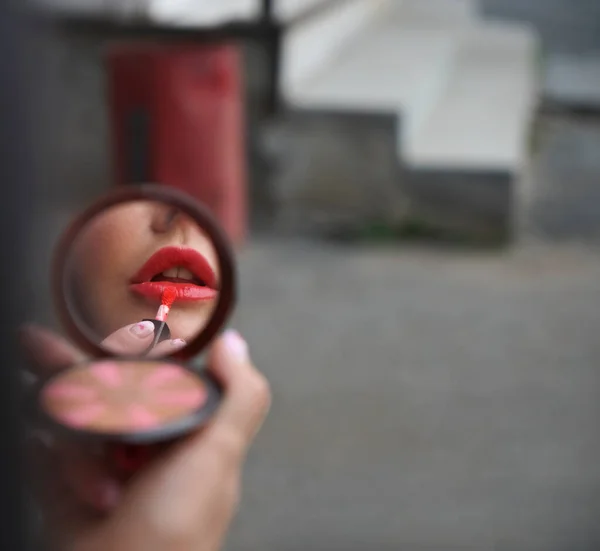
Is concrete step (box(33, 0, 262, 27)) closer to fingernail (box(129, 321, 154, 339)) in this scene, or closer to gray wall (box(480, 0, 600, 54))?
fingernail (box(129, 321, 154, 339))

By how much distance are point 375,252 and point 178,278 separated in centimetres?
241

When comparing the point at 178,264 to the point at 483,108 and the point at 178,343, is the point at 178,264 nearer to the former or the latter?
the point at 178,343

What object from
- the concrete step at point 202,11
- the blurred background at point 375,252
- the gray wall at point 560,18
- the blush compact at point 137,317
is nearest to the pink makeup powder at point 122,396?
the blush compact at point 137,317

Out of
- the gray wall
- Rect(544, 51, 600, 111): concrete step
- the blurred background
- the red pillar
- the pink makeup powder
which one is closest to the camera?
the pink makeup powder

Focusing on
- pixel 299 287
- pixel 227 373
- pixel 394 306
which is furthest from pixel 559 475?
pixel 227 373

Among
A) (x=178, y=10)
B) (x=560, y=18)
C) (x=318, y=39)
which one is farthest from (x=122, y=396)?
(x=560, y=18)

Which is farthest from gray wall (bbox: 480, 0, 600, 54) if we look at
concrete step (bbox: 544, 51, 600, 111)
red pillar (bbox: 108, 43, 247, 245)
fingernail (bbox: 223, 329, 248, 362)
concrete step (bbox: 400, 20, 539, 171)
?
fingernail (bbox: 223, 329, 248, 362)

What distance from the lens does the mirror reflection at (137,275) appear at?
329 millimetres

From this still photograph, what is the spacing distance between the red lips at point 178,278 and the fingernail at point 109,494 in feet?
0.25

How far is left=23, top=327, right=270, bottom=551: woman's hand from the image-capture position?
0.33 meters

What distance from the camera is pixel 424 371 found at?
1.98m

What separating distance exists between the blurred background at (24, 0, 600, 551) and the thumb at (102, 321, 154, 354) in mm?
104

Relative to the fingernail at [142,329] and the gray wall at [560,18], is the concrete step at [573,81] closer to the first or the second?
the gray wall at [560,18]

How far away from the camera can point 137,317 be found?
332 mm
